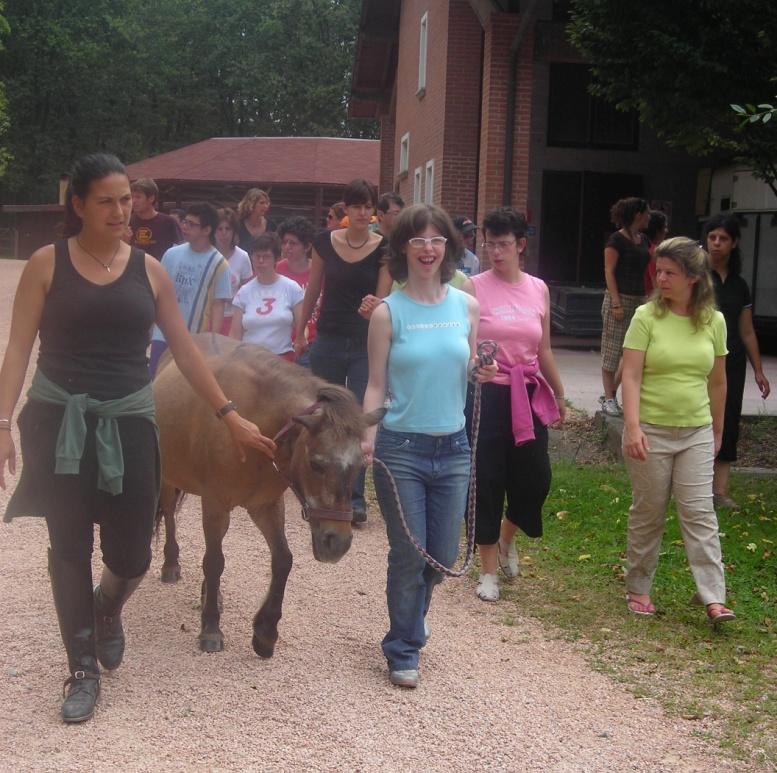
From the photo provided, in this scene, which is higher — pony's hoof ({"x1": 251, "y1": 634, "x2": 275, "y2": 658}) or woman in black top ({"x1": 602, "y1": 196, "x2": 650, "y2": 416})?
woman in black top ({"x1": 602, "y1": 196, "x2": 650, "y2": 416})

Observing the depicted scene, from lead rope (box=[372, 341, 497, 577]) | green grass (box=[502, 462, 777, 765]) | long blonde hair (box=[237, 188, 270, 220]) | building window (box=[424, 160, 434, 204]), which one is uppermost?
building window (box=[424, 160, 434, 204])

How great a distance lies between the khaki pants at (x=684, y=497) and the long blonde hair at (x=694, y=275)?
1.88ft

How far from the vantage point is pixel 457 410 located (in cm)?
484

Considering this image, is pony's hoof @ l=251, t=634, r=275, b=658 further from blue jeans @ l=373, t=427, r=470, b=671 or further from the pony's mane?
the pony's mane

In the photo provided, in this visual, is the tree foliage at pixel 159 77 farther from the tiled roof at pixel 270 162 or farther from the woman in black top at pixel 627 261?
the woman in black top at pixel 627 261

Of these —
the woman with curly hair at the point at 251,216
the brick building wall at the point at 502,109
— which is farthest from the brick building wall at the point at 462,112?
the woman with curly hair at the point at 251,216

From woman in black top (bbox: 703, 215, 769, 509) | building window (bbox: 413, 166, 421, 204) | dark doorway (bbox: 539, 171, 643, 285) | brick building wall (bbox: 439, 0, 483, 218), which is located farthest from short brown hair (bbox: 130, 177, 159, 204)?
building window (bbox: 413, 166, 421, 204)

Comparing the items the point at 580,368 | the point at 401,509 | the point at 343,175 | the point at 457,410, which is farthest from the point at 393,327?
the point at 343,175

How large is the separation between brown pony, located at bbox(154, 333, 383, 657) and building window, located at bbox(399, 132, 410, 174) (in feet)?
63.7

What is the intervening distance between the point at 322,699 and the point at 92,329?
173cm

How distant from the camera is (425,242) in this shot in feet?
15.7

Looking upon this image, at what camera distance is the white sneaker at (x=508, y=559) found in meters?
6.46

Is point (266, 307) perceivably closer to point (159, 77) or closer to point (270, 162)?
point (270, 162)

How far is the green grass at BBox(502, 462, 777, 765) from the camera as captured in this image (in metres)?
4.71
